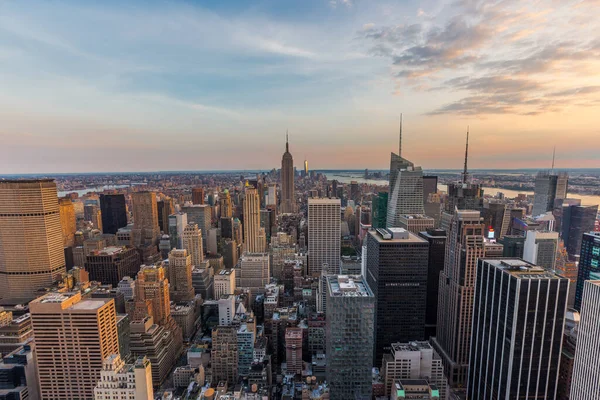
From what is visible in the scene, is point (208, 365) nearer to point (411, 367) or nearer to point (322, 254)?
point (411, 367)

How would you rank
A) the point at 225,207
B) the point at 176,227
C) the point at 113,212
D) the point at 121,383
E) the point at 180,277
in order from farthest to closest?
the point at 225,207 < the point at 113,212 < the point at 176,227 < the point at 180,277 < the point at 121,383

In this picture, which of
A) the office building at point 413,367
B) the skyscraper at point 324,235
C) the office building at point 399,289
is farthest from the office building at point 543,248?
the skyscraper at point 324,235

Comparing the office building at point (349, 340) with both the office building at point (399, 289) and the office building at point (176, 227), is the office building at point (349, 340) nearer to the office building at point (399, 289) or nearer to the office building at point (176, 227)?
the office building at point (399, 289)

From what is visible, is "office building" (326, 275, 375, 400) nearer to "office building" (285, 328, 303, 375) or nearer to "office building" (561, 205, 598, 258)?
"office building" (285, 328, 303, 375)

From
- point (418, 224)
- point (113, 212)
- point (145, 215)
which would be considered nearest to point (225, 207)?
point (145, 215)

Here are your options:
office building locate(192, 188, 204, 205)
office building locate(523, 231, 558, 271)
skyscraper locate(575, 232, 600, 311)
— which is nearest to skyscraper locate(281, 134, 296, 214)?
office building locate(192, 188, 204, 205)

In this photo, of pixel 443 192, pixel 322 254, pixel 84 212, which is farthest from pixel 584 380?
pixel 84 212

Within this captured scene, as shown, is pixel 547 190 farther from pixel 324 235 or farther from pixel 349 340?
pixel 349 340
